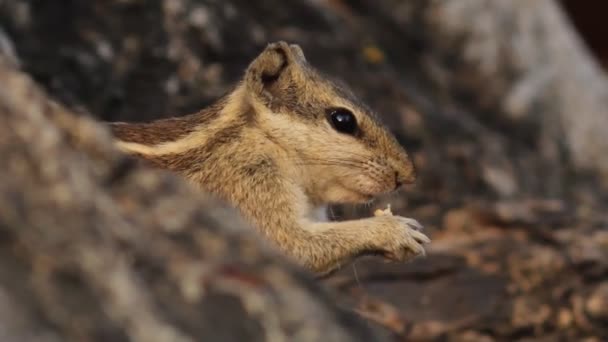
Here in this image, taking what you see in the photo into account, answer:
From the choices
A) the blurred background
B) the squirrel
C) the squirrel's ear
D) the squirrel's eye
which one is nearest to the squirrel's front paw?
the squirrel

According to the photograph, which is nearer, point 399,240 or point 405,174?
point 399,240

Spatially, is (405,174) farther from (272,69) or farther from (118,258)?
(118,258)

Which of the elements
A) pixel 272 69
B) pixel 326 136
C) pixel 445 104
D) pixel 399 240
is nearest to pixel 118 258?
pixel 399 240

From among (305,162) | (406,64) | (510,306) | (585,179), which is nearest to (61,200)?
(305,162)

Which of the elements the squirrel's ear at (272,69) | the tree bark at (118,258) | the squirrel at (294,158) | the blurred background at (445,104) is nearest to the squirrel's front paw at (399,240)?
the squirrel at (294,158)

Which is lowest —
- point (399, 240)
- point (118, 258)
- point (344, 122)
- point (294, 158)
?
point (118, 258)

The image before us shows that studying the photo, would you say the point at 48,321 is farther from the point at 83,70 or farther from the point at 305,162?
the point at 83,70

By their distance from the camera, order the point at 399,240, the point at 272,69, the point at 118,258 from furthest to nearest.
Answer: the point at 272,69, the point at 399,240, the point at 118,258

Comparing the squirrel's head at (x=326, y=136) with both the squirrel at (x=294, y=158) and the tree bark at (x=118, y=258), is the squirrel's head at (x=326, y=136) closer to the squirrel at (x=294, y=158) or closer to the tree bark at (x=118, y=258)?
the squirrel at (x=294, y=158)
